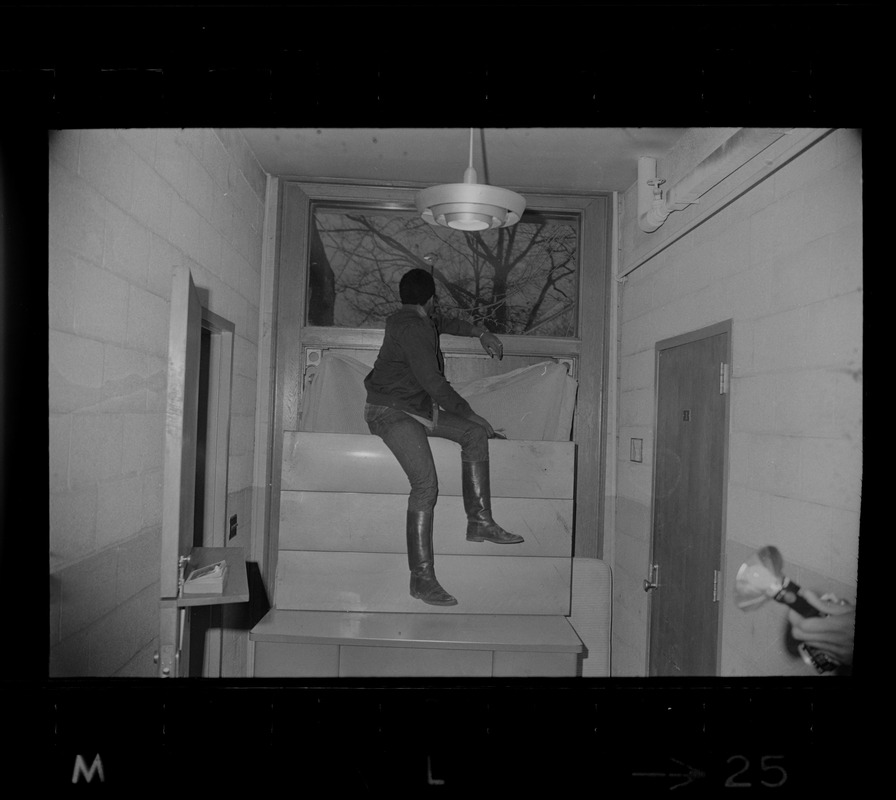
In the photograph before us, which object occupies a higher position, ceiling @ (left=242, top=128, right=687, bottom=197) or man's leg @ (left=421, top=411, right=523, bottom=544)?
ceiling @ (left=242, top=128, right=687, bottom=197)

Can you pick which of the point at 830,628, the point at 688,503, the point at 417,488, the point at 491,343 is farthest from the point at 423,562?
the point at 830,628

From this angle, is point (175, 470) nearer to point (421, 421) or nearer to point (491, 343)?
point (421, 421)

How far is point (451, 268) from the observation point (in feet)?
5.99

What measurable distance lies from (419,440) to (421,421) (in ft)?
0.18

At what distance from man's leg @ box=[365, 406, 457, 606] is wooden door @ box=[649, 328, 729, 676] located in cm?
65

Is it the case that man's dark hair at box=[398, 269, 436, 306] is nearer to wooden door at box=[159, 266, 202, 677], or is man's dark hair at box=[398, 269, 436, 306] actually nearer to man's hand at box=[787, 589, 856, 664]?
wooden door at box=[159, 266, 202, 677]

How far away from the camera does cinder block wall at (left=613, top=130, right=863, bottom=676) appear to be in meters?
1.35

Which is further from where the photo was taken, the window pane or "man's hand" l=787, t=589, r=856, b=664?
the window pane

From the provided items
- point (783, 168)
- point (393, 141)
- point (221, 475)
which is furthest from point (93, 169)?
point (783, 168)

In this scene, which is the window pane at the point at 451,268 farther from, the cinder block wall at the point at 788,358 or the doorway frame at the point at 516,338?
the cinder block wall at the point at 788,358

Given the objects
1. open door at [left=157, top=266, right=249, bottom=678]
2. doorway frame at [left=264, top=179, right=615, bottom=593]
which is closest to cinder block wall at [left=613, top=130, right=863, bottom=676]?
doorway frame at [left=264, top=179, right=615, bottom=593]

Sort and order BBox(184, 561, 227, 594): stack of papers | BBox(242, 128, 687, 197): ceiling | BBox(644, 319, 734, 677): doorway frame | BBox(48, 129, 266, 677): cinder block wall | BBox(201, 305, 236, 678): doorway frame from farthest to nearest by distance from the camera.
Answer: BBox(201, 305, 236, 678): doorway frame, BBox(242, 128, 687, 197): ceiling, BBox(644, 319, 734, 677): doorway frame, BBox(184, 561, 227, 594): stack of papers, BBox(48, 129, 266, 677): cinder block wall

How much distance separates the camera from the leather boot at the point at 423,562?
5.99 ft
